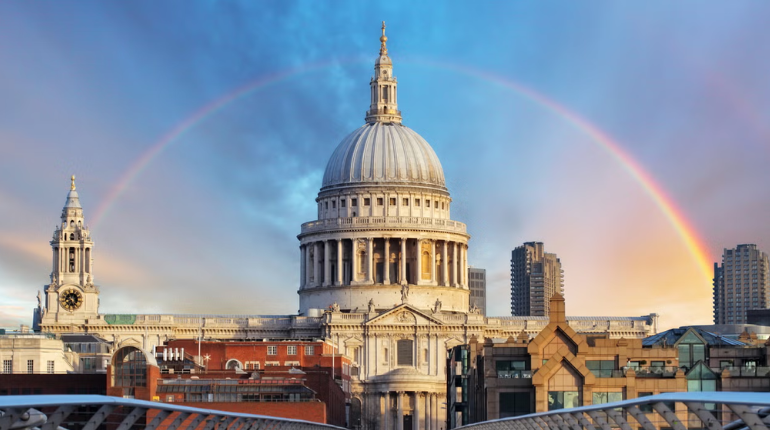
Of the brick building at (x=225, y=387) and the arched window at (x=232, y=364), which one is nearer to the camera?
the brick building at (x=225, y=387)

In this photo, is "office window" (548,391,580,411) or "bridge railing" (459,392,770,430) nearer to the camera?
"bridge railing" (459,392,770,430)

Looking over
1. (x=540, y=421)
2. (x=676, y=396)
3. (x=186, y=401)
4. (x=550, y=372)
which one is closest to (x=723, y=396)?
(x=676, y=396)

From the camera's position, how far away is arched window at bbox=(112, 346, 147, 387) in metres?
118

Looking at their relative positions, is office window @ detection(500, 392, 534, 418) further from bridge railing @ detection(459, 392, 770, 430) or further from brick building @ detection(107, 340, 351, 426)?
bridge railing @ detection(459, 392, 770, 430)

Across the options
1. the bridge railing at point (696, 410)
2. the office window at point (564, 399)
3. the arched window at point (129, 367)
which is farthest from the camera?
the arched window at point (129, 367)

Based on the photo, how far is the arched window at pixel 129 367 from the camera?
11819 centimetres

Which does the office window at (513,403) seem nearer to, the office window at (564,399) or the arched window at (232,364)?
the office window at (564,399)

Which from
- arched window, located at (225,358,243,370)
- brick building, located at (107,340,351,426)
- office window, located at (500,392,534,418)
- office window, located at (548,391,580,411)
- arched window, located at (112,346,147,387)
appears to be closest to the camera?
office window, located at (548,391,580,411)

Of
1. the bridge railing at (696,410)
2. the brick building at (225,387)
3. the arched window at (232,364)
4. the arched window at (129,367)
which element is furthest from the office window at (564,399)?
the arched window at (232,364)

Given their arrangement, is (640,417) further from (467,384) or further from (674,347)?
(467,384)

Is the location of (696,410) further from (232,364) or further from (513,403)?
(232,364)

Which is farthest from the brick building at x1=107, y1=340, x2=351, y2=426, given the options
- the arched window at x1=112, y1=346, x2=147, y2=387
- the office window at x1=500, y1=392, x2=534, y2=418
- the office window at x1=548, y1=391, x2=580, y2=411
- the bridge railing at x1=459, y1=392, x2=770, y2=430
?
the bridge railing at x1=459, y1=392, x2=770, y2=430

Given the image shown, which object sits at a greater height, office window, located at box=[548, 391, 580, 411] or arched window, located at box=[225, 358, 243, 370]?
arched window, located at box=[225, 358, 243, 370]

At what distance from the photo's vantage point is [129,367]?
391ft
